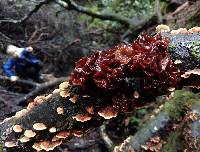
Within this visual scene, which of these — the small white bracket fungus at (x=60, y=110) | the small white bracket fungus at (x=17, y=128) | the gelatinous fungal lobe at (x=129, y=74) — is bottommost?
the small white bracket fungus at (x=17, y=128)

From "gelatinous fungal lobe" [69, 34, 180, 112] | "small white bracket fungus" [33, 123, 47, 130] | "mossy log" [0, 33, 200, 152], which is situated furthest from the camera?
"small white bracket fungus" [33, 123, 47, 130]

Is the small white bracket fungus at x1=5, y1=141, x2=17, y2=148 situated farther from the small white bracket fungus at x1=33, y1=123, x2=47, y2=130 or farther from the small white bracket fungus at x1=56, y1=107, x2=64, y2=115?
the small white bracket fungus at x1=56, y1=107, x2=64, y2=115

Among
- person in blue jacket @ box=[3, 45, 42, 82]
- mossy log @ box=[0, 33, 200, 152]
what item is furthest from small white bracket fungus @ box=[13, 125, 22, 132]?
person in blue jacket @ box=[3, 45, 42, 82]

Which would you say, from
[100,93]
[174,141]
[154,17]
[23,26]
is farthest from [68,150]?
[100,93]

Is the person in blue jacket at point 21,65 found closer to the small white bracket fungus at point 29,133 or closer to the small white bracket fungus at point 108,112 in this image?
the small white bracket fungus at point 29,133

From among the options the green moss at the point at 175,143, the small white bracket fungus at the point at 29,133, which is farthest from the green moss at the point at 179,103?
the small white bracket fungus at the point at 29,133

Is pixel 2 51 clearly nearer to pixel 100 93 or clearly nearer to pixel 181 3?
pixel 181 3

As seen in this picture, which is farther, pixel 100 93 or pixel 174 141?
pixel 174 141
